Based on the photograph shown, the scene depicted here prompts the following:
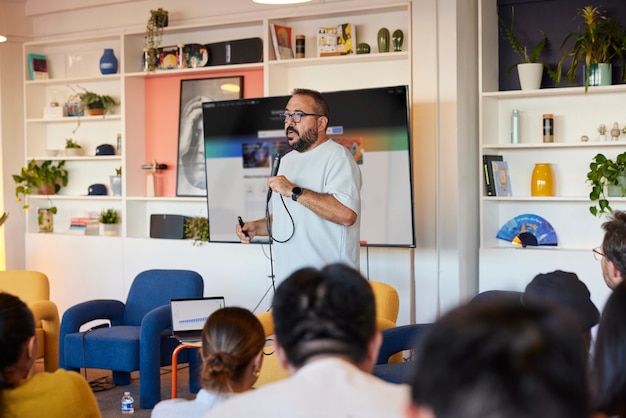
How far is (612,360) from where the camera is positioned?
4.73 feet

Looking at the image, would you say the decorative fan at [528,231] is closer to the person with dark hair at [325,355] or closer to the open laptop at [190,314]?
the open laptop at [190,314]

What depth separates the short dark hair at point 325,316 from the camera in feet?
5.28

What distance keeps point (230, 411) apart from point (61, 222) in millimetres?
6702

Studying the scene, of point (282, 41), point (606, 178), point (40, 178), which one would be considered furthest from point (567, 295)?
point (40, 178)

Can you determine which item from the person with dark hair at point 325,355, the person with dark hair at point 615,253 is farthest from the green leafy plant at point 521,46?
the person with dark hair at point 325,355

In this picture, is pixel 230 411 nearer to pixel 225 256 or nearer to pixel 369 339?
pixel 369 339

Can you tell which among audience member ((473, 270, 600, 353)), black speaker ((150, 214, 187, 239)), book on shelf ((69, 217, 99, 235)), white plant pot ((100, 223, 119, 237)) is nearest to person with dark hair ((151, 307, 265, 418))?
audience member ((473, 270, 600, 353))

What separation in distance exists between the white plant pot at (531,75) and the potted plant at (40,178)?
4.18 metres

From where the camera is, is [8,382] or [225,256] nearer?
[8,382]

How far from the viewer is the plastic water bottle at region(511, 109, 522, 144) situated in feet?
19.5

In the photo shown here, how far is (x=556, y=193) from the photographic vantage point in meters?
6.05

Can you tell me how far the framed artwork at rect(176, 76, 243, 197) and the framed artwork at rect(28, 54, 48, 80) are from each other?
4.71 ft

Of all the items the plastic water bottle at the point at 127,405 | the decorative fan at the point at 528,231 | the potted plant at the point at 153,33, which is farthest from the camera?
the potted plant at the point at 153,33

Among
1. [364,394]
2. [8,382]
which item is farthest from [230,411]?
[8,382]
